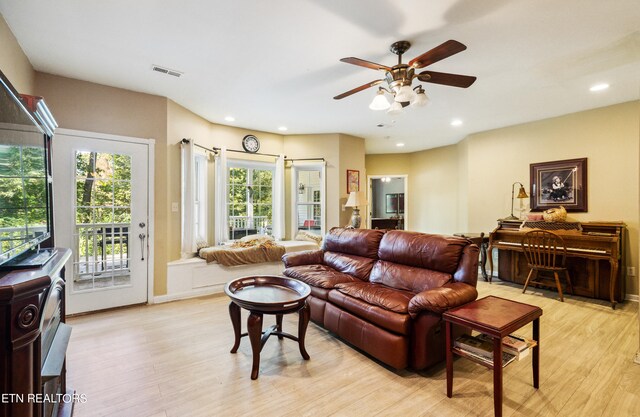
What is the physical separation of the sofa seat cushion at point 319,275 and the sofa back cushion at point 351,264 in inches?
2.6

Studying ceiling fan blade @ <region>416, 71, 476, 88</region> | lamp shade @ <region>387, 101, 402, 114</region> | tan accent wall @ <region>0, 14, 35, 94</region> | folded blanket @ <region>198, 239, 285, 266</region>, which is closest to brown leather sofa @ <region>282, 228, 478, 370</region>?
folded blanket @ <region>198, 239, 285, 266</region>


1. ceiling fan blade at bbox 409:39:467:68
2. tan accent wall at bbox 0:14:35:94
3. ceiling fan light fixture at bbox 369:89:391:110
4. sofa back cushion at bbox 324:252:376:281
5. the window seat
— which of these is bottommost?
the window seat

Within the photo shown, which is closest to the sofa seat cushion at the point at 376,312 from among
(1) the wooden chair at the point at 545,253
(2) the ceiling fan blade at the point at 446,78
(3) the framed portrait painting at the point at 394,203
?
(2) the ceiling fan blade at the point at 446,78

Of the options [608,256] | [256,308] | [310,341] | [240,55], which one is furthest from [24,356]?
[608,256]

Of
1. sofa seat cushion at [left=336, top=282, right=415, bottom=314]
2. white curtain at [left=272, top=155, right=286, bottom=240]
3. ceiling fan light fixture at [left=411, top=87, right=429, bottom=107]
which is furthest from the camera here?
white curtain at [left=272, top=155, right=286, bottom=240]

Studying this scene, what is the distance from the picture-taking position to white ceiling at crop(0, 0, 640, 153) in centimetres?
203

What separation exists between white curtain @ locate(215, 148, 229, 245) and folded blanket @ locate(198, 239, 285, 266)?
11.0 inches

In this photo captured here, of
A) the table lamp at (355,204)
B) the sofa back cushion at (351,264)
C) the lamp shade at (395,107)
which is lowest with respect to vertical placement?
the sofa back cushion at (351,264)

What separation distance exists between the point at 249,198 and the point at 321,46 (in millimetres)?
3129

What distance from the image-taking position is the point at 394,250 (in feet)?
9.55

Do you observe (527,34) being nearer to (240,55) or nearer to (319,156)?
(240,55)

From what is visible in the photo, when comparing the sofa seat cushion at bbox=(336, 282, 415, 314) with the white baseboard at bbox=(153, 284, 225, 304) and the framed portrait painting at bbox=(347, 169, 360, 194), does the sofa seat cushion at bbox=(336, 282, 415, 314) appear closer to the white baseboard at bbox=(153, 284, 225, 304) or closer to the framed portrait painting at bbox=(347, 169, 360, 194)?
the white baseboard at bbox=(153, 284, 225, 304)

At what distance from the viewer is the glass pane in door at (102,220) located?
10.6 feet

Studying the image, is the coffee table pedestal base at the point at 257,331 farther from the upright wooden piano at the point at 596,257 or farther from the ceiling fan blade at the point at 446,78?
the upright wooden piano at the point at 596,257
